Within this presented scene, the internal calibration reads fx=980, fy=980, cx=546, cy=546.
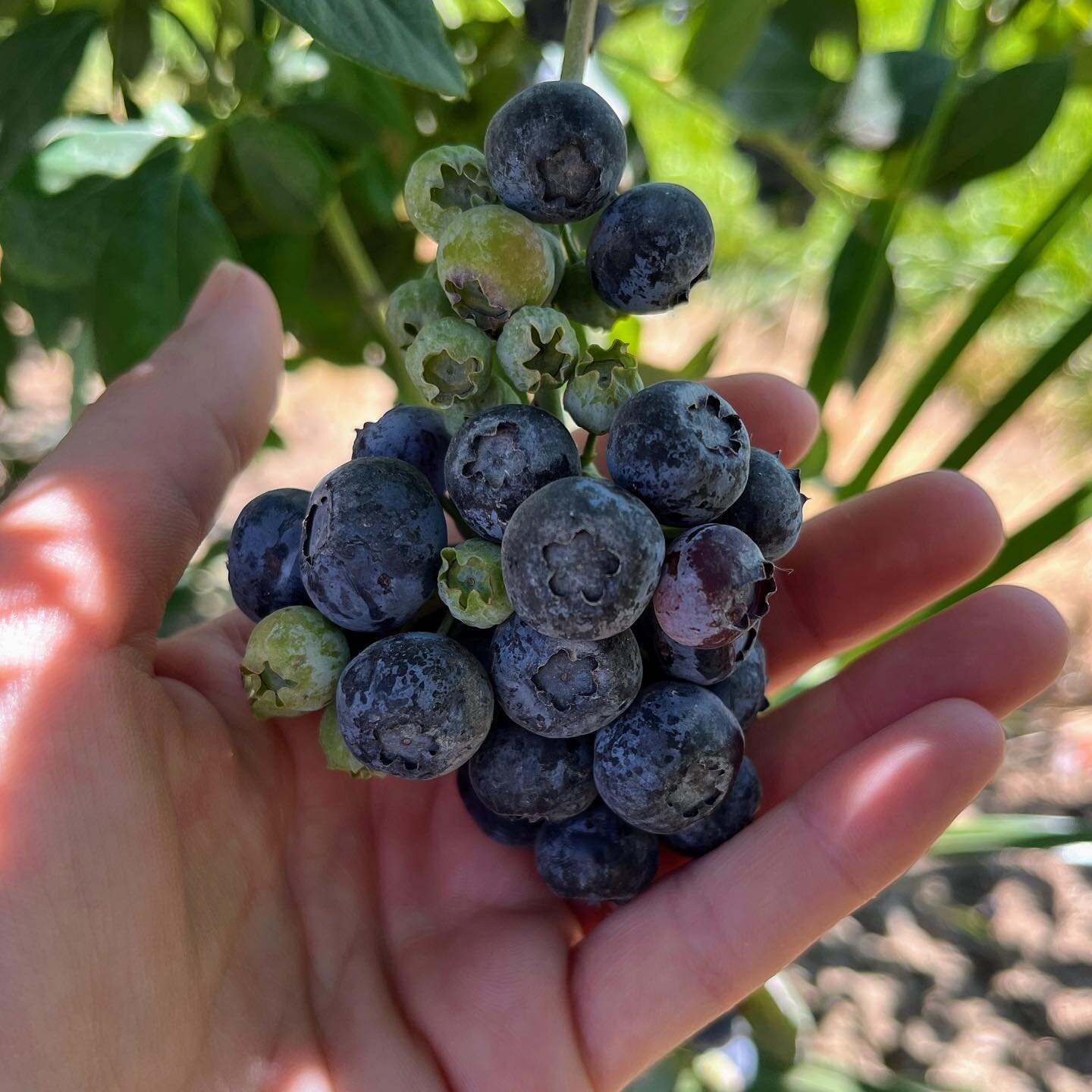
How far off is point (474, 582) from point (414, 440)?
0.62ft

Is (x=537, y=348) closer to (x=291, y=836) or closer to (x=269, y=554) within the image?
(x=269, y=554)

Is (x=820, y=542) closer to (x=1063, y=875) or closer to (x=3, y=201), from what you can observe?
(x=3, y=201)

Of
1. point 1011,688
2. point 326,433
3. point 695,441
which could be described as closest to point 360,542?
point 695,441

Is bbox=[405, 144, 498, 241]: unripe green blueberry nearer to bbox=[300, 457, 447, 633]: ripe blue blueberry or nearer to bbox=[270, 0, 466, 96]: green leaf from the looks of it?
bbox=[270, 0, 466, 96]: green leaf

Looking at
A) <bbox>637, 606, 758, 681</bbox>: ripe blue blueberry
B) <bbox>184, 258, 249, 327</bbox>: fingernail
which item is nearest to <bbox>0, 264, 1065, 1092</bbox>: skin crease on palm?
<bbox>184, 258, 249, 327</bbox>: fingernail

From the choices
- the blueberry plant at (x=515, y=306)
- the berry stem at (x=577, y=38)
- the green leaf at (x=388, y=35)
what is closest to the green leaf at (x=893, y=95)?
the blueberry plant at (x=515, y=306)

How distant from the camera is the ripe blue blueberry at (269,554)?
863 mm

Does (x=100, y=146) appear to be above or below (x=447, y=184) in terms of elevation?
below

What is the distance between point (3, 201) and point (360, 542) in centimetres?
52

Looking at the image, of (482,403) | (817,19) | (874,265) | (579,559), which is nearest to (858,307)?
(874,265)

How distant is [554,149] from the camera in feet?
2.37

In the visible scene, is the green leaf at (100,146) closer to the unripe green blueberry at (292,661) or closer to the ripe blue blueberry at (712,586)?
the unripe green blueberry at (292,661)

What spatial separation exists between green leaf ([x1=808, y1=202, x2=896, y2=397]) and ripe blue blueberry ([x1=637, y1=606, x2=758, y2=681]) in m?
0.56

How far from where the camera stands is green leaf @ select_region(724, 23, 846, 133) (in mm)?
1097
